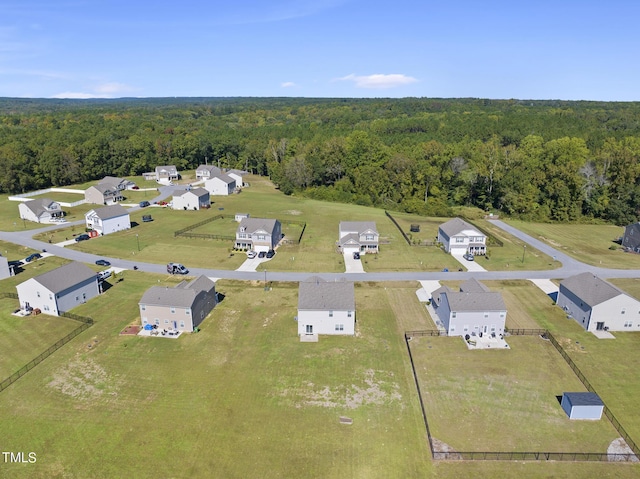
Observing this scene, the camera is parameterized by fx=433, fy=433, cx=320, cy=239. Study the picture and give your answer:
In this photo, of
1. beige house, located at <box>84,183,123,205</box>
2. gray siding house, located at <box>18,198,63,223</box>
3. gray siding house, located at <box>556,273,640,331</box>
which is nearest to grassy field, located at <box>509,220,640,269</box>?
gray siding house, located at <box>556,273,640,331</box>

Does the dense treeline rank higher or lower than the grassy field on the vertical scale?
higher

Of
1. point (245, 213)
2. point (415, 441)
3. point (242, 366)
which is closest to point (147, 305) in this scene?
point (242, 366)

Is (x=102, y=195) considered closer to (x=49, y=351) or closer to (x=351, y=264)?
(x=351, y=264)

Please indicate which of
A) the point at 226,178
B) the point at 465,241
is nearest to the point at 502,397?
the point at 465,241

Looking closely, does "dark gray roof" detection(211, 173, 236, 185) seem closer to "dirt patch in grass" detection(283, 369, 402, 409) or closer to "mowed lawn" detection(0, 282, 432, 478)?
"mowed lawn" detection(0, 282, 432, 478)

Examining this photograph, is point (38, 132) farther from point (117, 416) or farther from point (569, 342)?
point (569, 342)
